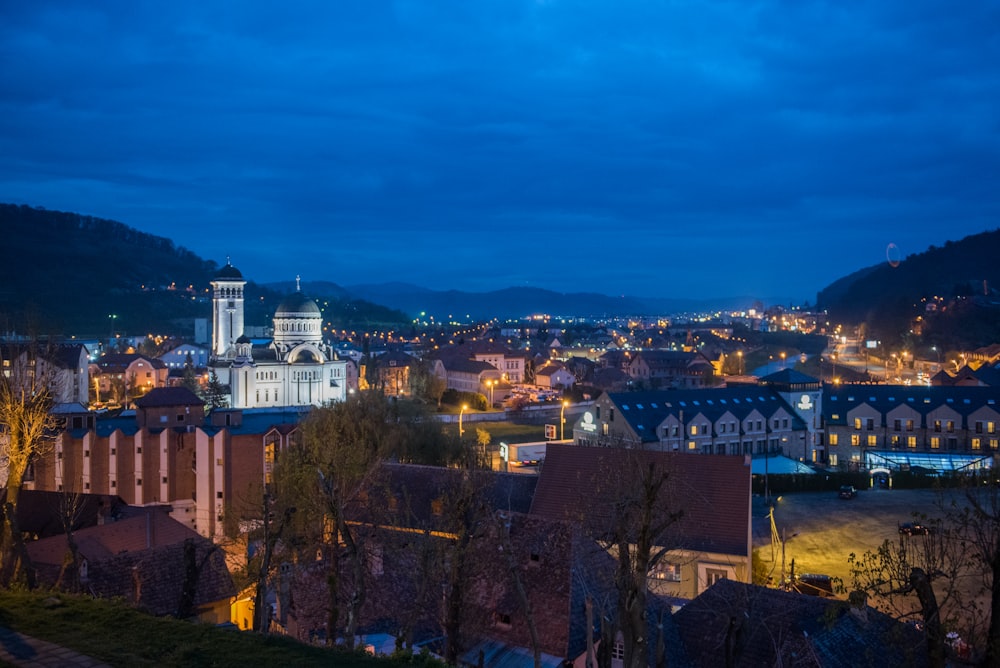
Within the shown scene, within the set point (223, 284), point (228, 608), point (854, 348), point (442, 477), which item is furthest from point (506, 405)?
point (854, 348)

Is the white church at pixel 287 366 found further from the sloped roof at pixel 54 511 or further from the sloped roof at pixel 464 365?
the sloped roof at pixel 54 511

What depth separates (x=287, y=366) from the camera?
69.1 m

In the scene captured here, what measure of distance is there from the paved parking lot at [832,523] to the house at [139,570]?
51.8ft

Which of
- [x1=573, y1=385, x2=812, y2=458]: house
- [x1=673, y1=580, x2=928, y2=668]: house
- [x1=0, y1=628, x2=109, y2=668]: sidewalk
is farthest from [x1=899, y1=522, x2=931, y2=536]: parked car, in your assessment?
[x1=573, y1=385, x2=812, y2=458]: house

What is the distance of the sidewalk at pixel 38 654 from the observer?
10.0m

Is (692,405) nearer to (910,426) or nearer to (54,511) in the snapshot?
(910,426)

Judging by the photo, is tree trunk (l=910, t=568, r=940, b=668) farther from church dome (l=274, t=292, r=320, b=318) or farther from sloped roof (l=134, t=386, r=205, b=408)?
church dome (l=274, t=292, r=320, b=318)

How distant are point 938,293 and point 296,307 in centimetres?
11392

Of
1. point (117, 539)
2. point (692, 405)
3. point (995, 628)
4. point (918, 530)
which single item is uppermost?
point (692, 405)

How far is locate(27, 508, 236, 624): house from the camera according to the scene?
1833 centimetres

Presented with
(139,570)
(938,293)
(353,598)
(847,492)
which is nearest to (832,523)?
(847,492)

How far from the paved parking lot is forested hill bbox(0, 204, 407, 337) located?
96820 mm

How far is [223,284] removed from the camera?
8156 centimetres

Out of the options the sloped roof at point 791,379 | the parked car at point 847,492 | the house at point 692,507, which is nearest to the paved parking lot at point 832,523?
the parked car at point 847,492
